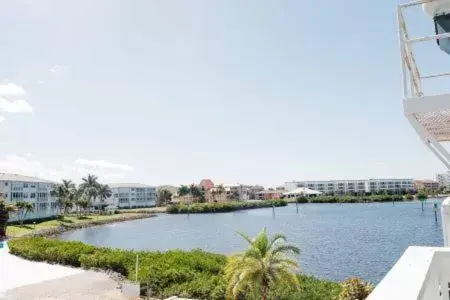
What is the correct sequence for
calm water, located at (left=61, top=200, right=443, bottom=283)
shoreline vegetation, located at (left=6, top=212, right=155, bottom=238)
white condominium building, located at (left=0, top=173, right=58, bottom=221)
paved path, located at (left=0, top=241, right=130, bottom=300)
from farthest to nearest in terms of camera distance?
white condominium building, located at (left=0, top=173, right=58, bottom=221) → shoreline vegetation, located at (left=6, top=212, right=155, bottom=238) → calm water, located at (left=61, top=200, right=443, bottom=283) → paved path, located at (left=0, top=241, right=130, bottom=300)

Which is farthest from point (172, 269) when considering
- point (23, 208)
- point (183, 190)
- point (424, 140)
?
point (183, 190)

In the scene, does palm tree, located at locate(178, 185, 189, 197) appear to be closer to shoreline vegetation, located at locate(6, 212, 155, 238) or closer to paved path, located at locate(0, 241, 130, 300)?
shoreline vegetation, located at locate(6, 212, 155, 238)

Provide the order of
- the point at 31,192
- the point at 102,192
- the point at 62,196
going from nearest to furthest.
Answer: the point at 31,192, the point at 62,196, the point at 102,192

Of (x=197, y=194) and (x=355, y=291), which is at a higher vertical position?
(x=197, y=194)

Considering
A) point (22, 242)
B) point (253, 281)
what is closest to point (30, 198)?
point (22, 242)

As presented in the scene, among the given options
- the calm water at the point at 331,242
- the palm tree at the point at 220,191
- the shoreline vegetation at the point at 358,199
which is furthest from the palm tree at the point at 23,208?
the shoreline vegetation at the point at 358,199

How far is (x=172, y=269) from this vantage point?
23.8 meters

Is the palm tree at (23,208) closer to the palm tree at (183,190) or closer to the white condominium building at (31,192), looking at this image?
the white condominium building at (31,192)

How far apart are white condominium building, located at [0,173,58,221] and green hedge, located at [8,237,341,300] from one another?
57344 mm

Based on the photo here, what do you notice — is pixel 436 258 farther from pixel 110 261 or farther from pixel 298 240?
pixel 298 240

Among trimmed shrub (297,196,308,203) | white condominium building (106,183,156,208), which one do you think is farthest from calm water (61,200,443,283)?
trimmed shrub (297,196,308,203)

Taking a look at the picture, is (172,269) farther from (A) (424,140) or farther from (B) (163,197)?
(B) (163,197)

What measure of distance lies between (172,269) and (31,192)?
8751cm

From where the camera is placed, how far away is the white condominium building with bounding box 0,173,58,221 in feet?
301
